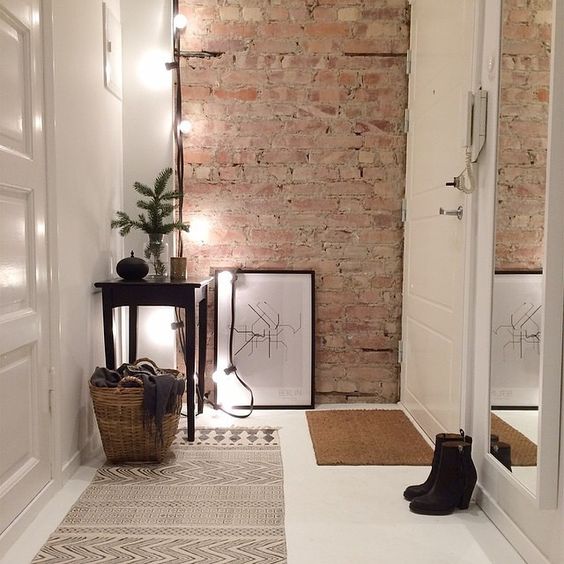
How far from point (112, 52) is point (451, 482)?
102 inches

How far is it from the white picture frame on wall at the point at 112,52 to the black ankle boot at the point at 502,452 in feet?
7.82

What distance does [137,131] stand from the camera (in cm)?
369

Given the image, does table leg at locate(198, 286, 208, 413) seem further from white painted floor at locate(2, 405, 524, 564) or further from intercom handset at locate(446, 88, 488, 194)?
intercom handset at locate(446, 88, 488, 194)

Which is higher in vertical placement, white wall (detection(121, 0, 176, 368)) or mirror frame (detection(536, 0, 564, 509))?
white wall (detection(121, 0, 176, 368))

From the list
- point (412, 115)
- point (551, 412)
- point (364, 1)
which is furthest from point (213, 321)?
point (551, 412)

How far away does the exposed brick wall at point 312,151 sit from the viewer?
3.78 meters

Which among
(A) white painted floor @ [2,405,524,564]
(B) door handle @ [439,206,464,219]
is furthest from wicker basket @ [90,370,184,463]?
(B) door handle @ [439,206,464,219]

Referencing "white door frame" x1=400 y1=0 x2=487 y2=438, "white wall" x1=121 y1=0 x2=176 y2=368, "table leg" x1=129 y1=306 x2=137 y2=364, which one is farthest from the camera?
"white wall" x1=121 y1=0 x2=176 y2=368

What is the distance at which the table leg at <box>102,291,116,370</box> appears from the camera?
303 cm

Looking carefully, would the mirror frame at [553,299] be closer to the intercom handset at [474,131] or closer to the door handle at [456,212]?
the intercom handset at [474,131]

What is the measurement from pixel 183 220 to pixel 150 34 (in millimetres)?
1009

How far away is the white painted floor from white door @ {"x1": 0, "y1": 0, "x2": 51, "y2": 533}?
8.4 inches

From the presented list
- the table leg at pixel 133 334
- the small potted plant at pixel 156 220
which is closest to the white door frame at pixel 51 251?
the small potted plant at pixel 156 220

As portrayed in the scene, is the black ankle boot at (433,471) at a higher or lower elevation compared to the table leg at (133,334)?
lower
